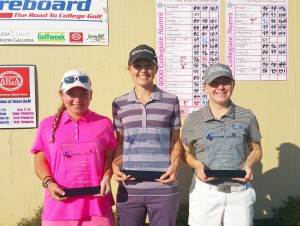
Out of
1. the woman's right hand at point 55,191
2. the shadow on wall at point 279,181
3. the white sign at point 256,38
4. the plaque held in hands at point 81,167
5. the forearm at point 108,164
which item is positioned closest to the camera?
the woman's right hand at point 55,191

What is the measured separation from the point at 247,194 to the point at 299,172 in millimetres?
2120

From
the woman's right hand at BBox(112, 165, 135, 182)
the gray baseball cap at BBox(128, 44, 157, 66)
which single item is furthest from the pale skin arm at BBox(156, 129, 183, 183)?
the gray baseball cap at BBox(128, 44, 157, 66)

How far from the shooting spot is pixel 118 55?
4.27 meters

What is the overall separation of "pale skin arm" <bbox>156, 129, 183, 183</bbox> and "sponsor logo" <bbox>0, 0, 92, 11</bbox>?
6.62ft

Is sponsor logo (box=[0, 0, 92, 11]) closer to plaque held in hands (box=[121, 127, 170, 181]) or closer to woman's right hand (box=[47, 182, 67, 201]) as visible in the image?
plaque held in hands (box=[121, 127, 170, 181])

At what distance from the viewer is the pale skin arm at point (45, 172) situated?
2.53 m

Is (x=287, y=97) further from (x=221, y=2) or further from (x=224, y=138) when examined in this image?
(x=224, y=138)

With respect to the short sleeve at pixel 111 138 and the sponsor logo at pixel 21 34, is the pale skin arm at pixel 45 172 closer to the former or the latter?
the short sleeve at pixel 111 138

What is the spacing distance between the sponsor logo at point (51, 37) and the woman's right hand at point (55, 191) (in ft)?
6.95

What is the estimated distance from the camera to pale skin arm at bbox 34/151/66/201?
2529mm

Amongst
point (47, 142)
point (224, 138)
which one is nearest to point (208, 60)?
point (224, 138)

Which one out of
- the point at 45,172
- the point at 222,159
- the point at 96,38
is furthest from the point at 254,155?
the point at 96,38

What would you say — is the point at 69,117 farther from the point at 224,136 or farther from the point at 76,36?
the point at 76,36

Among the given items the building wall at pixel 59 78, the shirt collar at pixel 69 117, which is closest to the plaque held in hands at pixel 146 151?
the shirt collar at pixel 69 117
